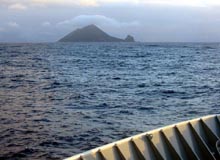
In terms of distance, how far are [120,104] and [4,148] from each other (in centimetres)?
1438

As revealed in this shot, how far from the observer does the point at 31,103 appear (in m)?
33.6

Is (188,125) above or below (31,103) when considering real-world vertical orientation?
above

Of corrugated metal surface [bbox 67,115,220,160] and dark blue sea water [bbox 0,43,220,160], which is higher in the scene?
corrugated metal surface [bbox 67,115,220,160]

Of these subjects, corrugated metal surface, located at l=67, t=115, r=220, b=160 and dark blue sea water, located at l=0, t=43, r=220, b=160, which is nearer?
corrugated metal surface, located at l=67, t=115, r=220, b=160

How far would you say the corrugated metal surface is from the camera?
1270cm

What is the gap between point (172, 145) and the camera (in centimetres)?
1391

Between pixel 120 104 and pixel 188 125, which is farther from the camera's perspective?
pixel 120 104

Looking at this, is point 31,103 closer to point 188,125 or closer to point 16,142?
point 16,142

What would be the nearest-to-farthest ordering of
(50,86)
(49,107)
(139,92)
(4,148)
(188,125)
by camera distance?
(188,125) < (4,148) < (49,107) < (139,92) < (50,86)

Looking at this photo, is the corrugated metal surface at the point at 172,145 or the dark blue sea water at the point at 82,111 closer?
the corrugated metal surface at the point at 172,145

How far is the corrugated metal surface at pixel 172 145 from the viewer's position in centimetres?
1270

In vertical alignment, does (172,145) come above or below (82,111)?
above

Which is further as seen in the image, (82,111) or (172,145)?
(82,111)

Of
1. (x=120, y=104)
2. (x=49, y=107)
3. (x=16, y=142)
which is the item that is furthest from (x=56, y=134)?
(x=120, y=104)
